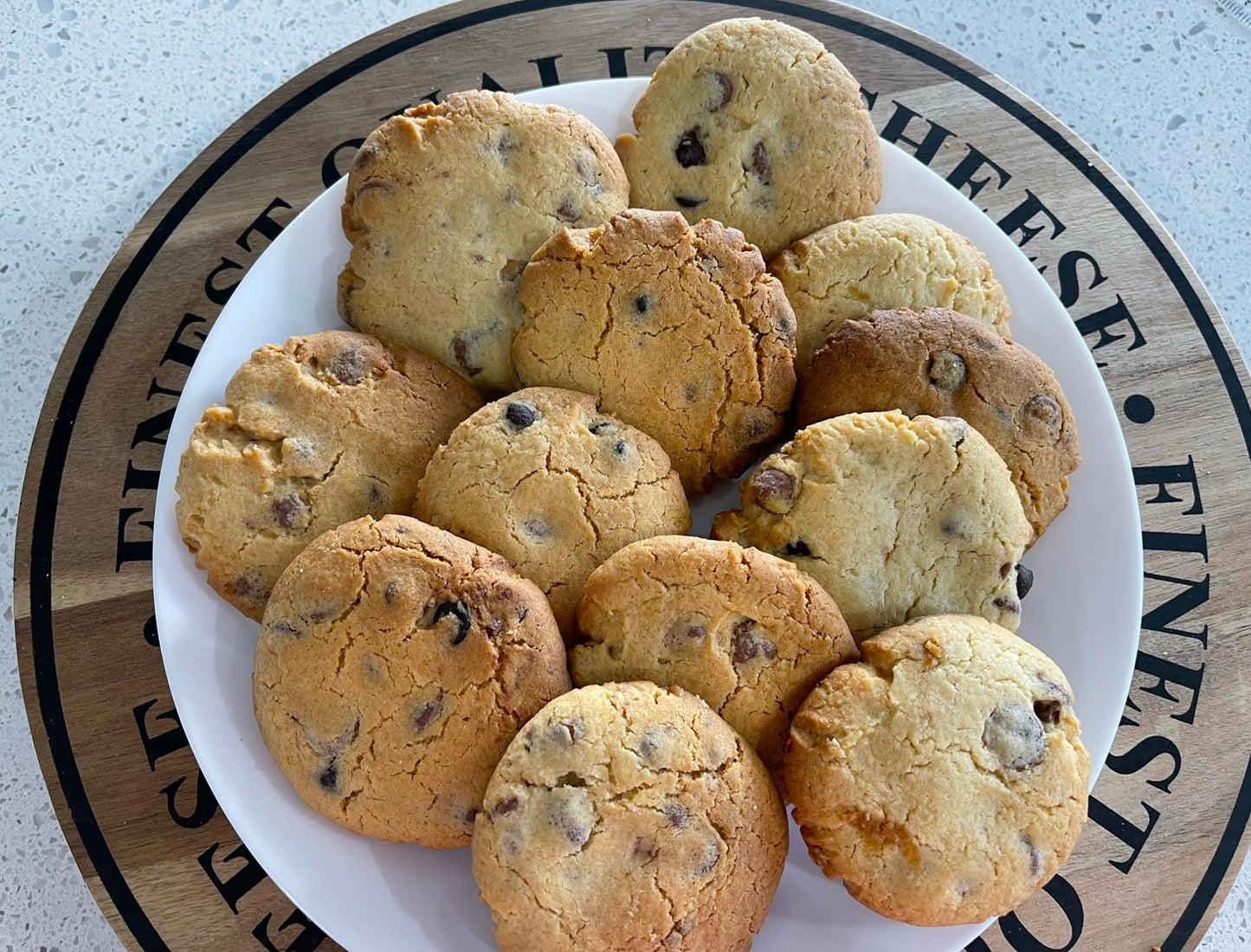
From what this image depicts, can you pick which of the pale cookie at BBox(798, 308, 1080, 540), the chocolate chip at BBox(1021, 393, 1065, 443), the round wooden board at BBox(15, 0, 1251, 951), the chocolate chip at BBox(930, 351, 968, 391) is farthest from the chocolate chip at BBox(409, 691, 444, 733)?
the chocolate chip at BBox(1021, 393, 1065, 443)

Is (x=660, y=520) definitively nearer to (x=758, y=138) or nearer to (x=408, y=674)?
(x=408, y=674)

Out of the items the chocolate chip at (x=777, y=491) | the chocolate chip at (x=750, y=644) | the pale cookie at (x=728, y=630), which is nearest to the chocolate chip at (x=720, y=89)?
the chocolate chip at (x=777, y=491)

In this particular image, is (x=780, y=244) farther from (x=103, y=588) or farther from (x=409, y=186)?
(x=103, y=588)

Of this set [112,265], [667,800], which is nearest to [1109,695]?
[667,800]

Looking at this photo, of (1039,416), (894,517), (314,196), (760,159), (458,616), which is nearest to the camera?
(458,616)

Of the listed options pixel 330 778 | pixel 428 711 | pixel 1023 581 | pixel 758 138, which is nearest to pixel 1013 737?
pixel 1023 581

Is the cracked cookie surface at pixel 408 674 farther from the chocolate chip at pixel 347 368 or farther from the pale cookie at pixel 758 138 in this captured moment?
the pale cookie at pixel 758 138
